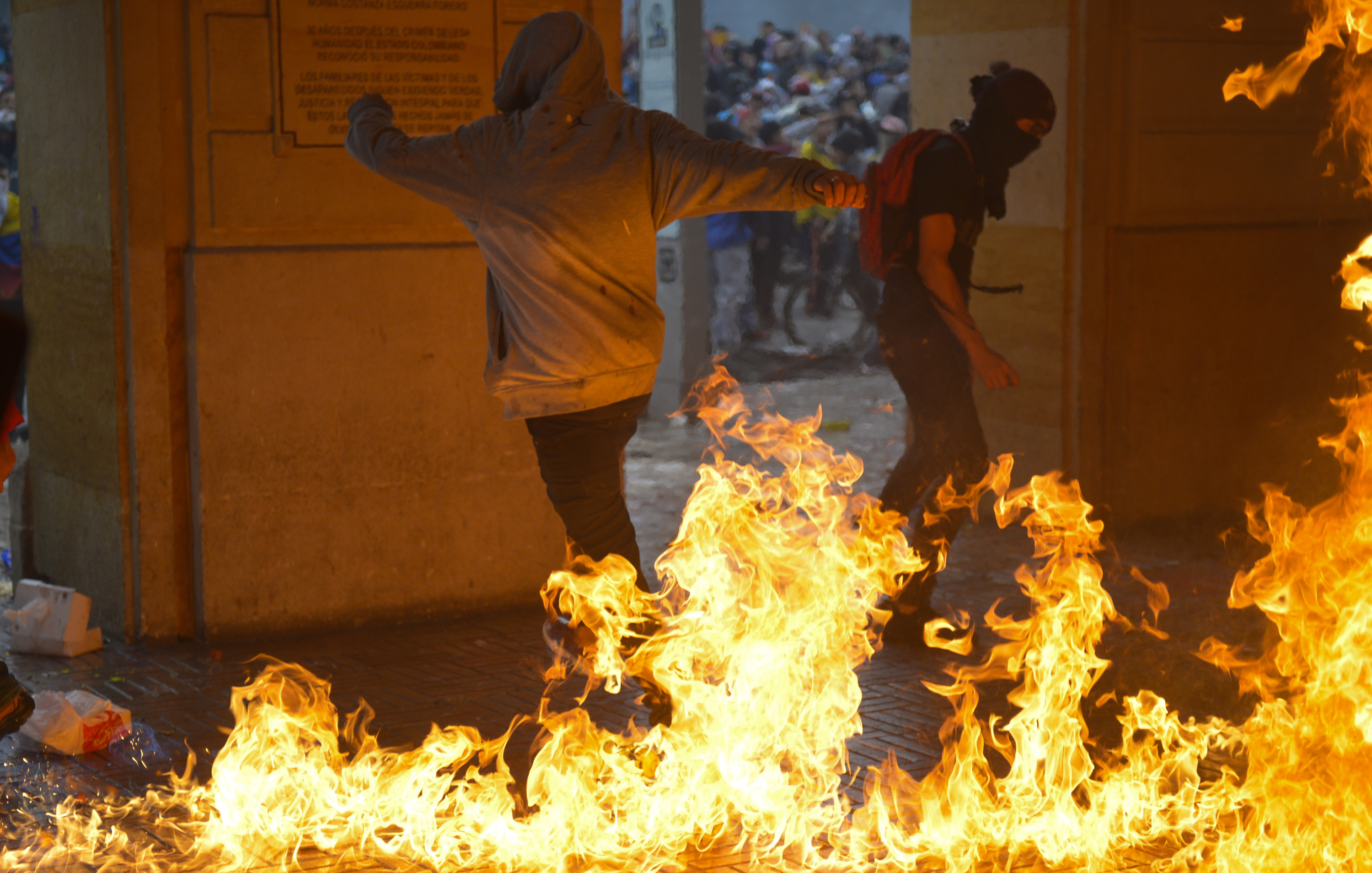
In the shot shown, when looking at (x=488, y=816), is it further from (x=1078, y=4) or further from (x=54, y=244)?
(x=1078, y=4)

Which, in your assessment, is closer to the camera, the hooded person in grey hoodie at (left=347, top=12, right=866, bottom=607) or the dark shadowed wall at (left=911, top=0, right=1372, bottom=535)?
the hooded person in grey hoodie at (left=347, top=12, right=866, bottom=607)

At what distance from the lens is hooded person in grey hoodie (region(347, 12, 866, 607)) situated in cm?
494

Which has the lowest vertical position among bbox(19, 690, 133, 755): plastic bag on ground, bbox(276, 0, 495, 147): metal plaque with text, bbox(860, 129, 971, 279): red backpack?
bbox(19, 690, 133, 755): plastic bag on ground

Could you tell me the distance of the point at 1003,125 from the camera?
6949mm

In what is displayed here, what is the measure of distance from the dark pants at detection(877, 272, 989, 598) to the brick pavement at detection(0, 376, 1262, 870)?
56 cm

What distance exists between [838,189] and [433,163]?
126cm

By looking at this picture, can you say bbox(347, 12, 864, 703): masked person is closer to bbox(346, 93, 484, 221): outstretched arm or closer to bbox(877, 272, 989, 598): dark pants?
bbox(346, 93, 484, 221): outstretched arm

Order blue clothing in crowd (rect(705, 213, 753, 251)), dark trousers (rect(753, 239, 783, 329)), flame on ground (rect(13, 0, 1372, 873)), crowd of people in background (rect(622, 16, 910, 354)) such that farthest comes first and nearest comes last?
dark trousers (rect(753, 239, 783, 329)) → crowd of people in background (rect(622, 16, 910, 354)) → blue clothing in crowd (rect(705, 213, 753, 251)) → flame on ground (rect(13, 0, 1372, 873))

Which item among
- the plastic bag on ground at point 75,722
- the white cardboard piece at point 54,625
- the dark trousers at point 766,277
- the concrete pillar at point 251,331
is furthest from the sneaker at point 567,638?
the dark trousers at point 766,277

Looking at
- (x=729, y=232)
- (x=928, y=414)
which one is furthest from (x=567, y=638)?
(x=729, y=232)

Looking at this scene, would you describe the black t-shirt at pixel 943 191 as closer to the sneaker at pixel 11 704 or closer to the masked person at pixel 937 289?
the masked person at pixel 937 289

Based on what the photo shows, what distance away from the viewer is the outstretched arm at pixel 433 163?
5.05m

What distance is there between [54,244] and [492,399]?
79.9 inches

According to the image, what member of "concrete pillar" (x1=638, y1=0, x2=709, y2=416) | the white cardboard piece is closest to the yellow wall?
"concrete pillar" (x1=638, y1=0, x2=709, y2=416)
